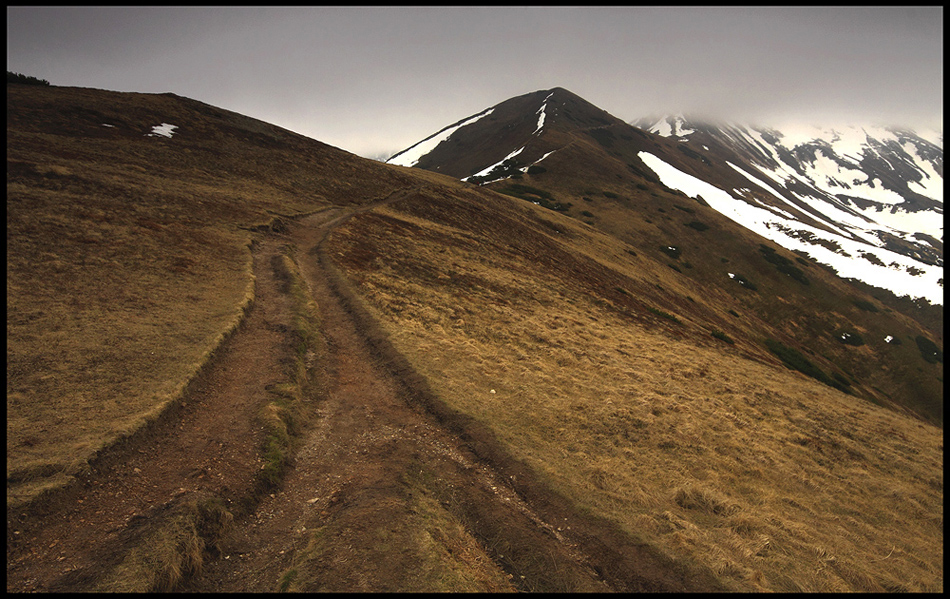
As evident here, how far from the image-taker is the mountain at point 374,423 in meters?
8.05

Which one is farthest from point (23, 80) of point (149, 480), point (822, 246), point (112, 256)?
point (822, 246)

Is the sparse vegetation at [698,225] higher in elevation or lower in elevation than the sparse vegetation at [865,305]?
higher

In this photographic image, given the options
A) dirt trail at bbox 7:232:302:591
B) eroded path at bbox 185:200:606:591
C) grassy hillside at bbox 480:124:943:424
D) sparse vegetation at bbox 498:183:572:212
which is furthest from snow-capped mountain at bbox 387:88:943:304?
eroded path at bbox 185:200:606:591

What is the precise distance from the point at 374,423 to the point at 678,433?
10905mm

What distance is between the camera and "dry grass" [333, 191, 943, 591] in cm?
1025

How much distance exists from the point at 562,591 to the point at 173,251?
2394 cm

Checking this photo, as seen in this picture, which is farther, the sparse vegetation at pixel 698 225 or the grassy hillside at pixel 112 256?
the sparse vegetation at pixel 698 225

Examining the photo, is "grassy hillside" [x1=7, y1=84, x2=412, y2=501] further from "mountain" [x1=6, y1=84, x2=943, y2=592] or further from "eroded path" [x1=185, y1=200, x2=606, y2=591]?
"eroded path" [x1=185, y1=200, x2=606, y2=591]

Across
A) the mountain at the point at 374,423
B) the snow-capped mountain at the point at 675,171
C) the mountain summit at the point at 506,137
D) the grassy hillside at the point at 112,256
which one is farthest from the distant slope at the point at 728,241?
the grassy hillside at the point at 112,256

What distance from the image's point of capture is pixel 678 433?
49.8 feet

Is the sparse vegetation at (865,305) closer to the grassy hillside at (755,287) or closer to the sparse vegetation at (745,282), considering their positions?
the grassy hillside at (755,287)

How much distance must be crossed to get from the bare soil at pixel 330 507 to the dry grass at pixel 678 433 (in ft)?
3.16

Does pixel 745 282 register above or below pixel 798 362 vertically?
above

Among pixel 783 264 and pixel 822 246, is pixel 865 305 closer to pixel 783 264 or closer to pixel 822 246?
pixel 783 264
